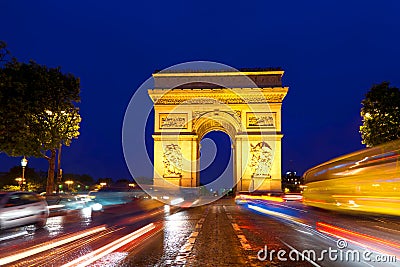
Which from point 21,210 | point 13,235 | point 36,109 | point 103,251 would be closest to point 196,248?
point 103,251

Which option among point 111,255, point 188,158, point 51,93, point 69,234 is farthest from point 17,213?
point 188,158

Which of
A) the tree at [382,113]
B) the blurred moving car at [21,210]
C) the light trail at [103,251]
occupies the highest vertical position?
the tree at [382,113]

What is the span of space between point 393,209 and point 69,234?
30.0 ft

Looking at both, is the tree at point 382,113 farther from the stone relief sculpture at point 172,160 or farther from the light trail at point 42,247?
the light trail at point 42,247

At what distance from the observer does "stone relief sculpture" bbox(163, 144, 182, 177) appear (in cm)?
5191

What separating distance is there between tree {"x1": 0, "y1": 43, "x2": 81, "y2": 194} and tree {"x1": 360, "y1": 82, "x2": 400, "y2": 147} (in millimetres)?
23445

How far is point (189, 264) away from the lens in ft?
26.4

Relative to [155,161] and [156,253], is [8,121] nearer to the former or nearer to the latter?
[156,253]

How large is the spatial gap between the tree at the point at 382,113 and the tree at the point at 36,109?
2344cm

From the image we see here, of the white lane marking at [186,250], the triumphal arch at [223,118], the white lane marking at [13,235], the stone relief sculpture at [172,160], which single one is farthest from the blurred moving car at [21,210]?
A: the triumphal arch at [223,118]

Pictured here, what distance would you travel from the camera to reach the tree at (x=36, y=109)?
25.8 m

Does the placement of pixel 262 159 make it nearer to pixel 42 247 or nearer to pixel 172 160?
pixel 172 160

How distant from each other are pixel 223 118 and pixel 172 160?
7494 millimetres

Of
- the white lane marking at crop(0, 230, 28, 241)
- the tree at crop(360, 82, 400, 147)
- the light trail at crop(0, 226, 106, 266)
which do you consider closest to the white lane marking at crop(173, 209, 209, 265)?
the light trail at crop(0, 226, 106, 266)
